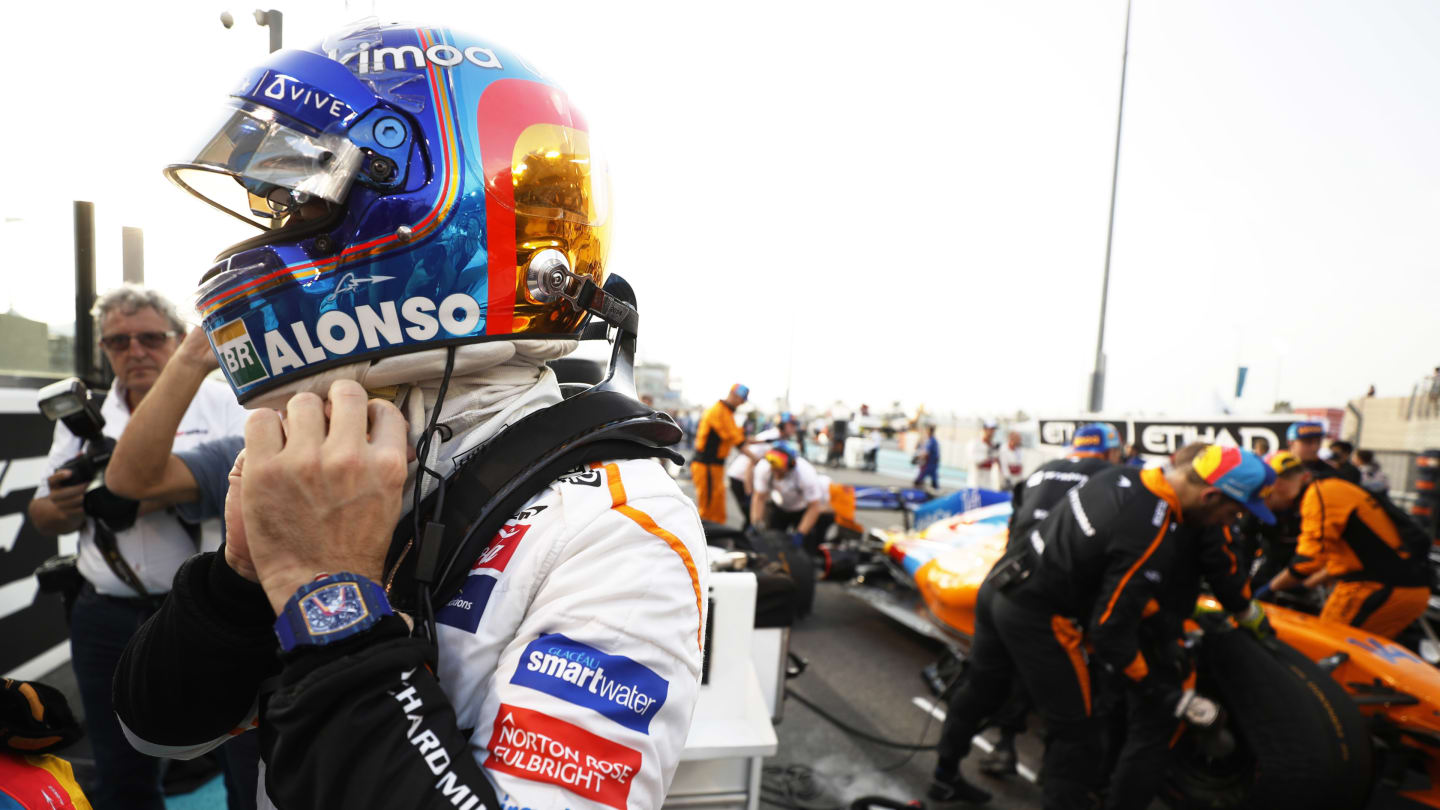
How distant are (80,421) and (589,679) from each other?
235 cm

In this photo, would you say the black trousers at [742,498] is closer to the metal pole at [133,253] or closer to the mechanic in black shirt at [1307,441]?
the mechanic in black shirt at [1307,441]

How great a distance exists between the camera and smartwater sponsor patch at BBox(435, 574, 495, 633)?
0.82 meters

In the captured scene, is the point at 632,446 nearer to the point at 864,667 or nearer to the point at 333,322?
the point at 333,322

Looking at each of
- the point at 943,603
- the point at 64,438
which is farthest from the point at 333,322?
the point at 943,603

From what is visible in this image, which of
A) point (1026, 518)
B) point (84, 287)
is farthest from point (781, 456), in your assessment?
point (84, 287)

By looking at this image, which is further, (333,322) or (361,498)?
(333,322)

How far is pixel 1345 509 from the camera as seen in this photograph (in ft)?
16.8

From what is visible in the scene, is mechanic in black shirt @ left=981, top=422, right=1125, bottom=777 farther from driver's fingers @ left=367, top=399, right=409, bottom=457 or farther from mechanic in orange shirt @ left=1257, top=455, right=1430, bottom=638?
driver's fingers @ left=367, top=399, right=409, bottom=457

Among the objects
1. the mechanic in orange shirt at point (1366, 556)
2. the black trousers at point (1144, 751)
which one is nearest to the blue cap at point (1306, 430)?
the mechanic in orange shirt at point (1366, 556)

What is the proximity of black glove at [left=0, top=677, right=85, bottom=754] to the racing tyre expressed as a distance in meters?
4.22

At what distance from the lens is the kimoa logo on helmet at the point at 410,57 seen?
1.02 meters

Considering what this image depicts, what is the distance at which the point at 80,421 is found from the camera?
2170mm

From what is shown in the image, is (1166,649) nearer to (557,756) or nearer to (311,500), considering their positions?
(557,756)

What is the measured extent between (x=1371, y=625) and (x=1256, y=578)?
184cm
